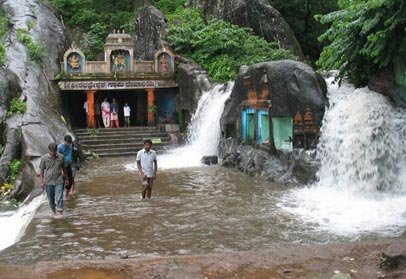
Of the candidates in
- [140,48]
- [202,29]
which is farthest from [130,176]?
[140,48]

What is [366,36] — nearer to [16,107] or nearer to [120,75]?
[16,107]

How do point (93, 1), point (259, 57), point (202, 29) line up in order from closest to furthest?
point (259, 57) → point (202, 29) → point (93, 1)

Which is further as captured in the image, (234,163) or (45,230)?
(234,163)

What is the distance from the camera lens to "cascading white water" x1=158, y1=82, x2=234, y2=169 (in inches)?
803

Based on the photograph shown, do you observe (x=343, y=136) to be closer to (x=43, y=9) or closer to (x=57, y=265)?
(x=57, y=265)

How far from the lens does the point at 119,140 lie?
76.8 ft

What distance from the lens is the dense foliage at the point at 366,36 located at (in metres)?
11.3

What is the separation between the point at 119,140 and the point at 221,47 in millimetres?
7245

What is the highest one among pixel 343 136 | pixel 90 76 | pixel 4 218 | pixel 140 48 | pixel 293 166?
pixel 140 48

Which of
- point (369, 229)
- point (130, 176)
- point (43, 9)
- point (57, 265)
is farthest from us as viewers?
point (43, 9)

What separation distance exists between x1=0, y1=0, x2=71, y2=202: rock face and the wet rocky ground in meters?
8.33

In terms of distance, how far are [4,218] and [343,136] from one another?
29.6 ft

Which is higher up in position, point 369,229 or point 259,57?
point 259,57

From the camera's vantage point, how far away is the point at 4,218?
1251cm
